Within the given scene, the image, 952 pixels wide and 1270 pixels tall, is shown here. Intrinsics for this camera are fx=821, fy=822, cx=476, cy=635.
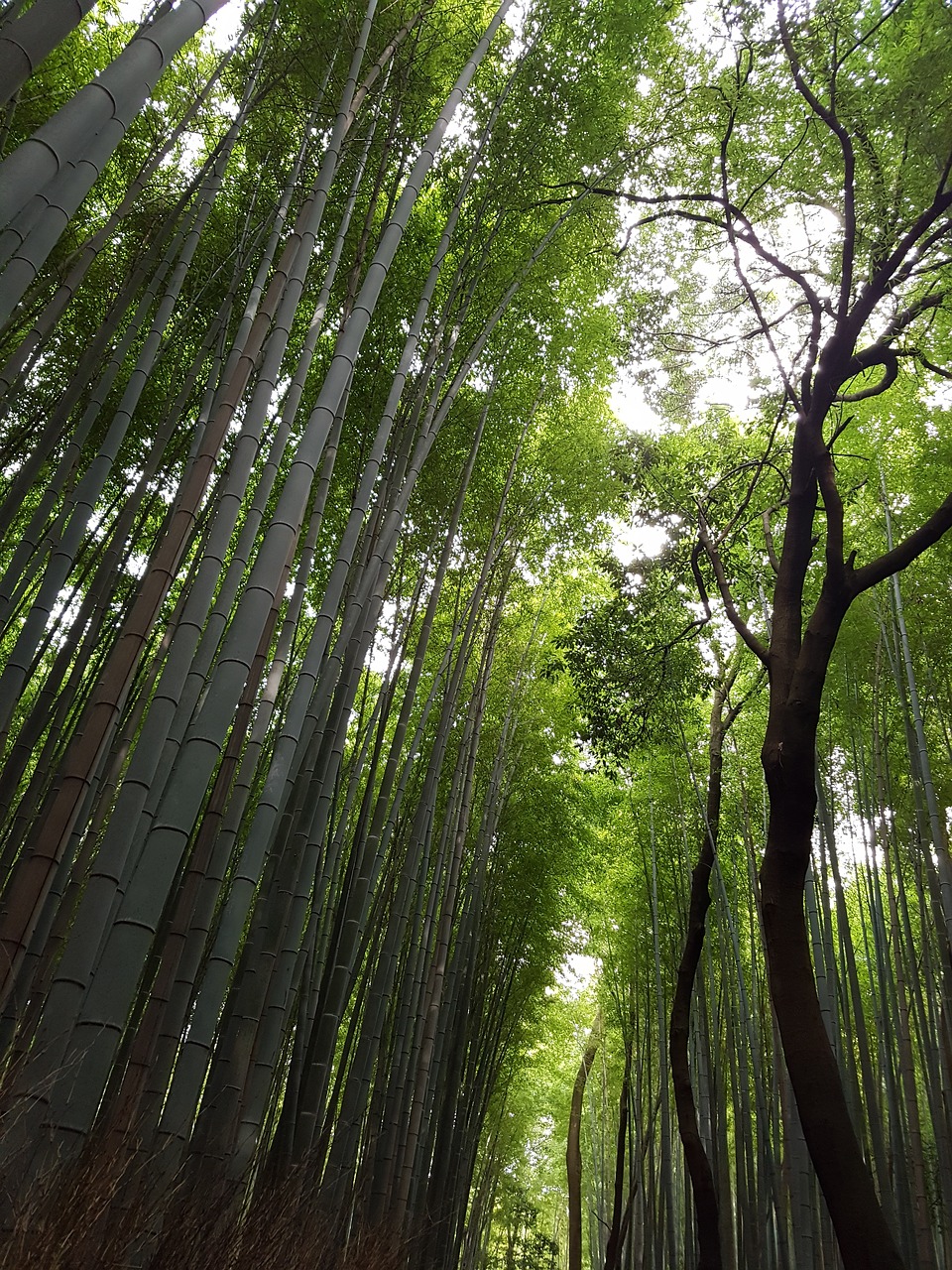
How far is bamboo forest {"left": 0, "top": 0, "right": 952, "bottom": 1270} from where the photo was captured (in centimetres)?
199

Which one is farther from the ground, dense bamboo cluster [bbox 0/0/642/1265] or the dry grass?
dense bamboo cluster [bbox 0/0/642/1265]

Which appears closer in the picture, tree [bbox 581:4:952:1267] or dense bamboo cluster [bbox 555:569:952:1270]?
tree [bbox 581:4:952:1267]

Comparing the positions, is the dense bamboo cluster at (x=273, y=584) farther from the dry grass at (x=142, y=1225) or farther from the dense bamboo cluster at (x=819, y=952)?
the dense bamboo cluster at (x=819, y=952)

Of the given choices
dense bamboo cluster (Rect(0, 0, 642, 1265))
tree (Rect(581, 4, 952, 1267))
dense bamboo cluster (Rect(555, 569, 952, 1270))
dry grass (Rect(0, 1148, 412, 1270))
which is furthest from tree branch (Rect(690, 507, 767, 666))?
dry grass (Rect(0, 1148, 412, 1270))

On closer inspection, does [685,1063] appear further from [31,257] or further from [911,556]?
[31,257]

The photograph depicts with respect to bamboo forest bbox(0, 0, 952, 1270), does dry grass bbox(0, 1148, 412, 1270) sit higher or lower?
lower

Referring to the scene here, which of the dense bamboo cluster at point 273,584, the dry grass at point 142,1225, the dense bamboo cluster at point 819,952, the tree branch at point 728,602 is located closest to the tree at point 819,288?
the tree branch at point 728,602

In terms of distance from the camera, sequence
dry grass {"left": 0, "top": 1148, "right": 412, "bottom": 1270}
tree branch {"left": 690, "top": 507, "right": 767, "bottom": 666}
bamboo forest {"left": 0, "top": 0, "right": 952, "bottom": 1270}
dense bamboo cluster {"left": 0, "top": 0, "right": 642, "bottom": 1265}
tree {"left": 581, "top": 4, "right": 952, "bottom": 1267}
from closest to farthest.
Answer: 1. dry grass {"left": 0, "top": 1148, "right": 412, "bottom": 1270}
2. dense bamboo cluster {"left": 0, "top": 0, "right": 642, "bottom": 1265}
3. bamboo forest {"left": 0, "top": 0, "right": 952, "bottom": 1270}
4. tree {"left": 581, "top": 4, "right": 952, "bottom": 1267}
5. tree branch {"left": 690, "top": 507, "right": 767, "bottom": 666}

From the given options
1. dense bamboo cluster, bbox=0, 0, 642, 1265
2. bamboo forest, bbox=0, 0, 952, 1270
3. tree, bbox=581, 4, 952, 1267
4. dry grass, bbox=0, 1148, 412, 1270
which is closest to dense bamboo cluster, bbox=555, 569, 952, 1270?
bamboo forest, bbox=0, 0, 952, 1270

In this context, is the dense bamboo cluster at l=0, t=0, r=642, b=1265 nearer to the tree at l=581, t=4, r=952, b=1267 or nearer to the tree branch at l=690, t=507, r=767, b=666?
the tree at l=581, t=4, r=952, b=1267

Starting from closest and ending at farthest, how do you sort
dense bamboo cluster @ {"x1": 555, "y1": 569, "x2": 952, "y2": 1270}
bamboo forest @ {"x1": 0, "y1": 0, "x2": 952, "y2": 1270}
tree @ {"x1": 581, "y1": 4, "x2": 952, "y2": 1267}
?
bamboo forest @ {"x1": 0, "y1": 0, "x2": 952, "y2": 1270} < tree @ {"x1": 581, "y1": 4, "x2": 952, "y2": 1267} < dense bamboo cluster @ {"x1": 555, "y1": 569, "x2": 952, "y2": 1270}

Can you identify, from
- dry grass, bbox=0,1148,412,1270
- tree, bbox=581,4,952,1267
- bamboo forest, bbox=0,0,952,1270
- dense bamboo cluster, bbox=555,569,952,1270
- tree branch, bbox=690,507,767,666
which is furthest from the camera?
dense bamboo cluster, bbox=555,569,952,1270

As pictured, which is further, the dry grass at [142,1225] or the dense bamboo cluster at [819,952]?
the dense bamboo cluster at [819,952]

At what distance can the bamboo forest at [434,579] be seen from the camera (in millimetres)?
1992
